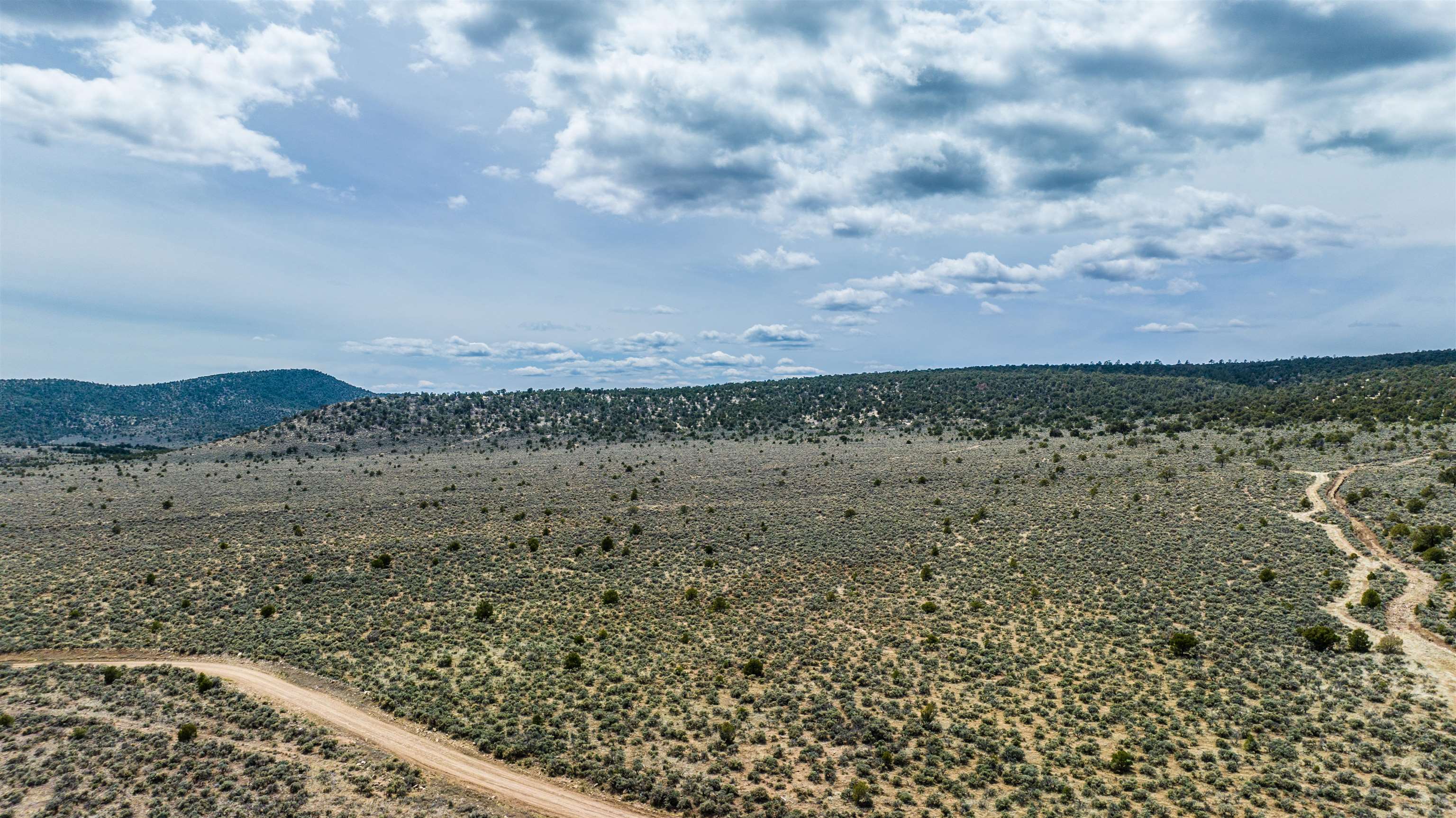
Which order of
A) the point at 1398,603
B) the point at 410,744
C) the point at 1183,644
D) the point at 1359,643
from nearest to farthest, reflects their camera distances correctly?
the point at 410,744
the point at 1359,643
the point at 1183,644
the point at 1398,603

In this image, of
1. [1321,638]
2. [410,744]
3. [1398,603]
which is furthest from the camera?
[1398,603]

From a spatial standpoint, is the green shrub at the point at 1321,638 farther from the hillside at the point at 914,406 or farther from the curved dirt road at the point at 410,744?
the hillside at the point at 914,406

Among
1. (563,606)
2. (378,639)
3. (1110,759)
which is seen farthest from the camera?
(563,606)

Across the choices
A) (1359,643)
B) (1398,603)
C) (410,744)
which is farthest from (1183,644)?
(410,744)

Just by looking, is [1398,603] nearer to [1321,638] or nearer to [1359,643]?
[1359,643]

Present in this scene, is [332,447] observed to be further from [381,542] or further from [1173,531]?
[1173,531]


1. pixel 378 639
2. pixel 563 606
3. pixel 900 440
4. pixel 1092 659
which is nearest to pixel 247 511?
pixel 378 639
